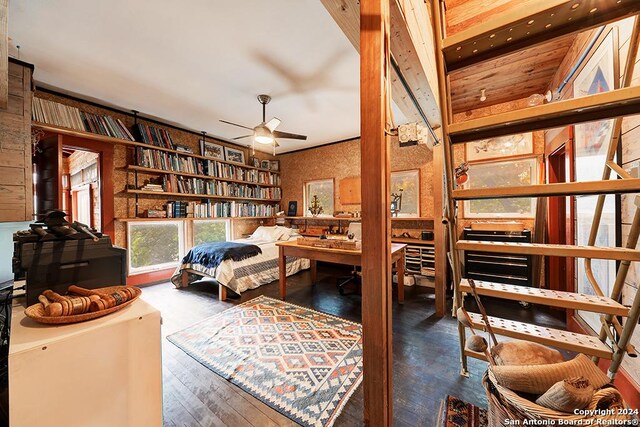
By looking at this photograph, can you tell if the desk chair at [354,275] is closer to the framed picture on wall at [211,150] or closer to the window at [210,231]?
the window at [210,231]

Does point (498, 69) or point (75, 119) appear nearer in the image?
point (498, 69)

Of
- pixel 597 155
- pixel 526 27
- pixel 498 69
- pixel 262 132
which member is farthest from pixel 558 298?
pixel 262 132

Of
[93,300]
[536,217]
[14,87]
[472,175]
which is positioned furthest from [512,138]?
[14,87]

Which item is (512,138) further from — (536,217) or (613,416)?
(613,416)

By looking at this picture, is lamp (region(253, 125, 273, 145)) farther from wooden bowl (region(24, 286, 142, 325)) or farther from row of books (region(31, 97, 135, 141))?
wooden bowl (region(24, 286, 142, 325))

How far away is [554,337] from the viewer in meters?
1.08

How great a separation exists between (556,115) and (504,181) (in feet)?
10.1

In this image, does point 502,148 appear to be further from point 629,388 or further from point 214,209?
point 214,209

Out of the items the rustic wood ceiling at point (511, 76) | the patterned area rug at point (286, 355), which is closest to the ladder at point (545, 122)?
the patterned area rug at point (286, 355)

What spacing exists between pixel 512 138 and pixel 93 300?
439cm

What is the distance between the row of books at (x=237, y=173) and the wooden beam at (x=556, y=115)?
4536mm

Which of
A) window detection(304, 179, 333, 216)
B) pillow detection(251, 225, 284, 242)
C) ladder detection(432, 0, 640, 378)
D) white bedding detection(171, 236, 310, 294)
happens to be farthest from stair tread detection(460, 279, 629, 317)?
window detection(304, 179, 333, 216)

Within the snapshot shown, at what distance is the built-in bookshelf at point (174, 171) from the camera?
116 inches

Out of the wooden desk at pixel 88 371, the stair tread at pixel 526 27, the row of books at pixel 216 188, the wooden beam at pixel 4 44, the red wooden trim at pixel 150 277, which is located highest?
the wooden beam at pixel 4 44
